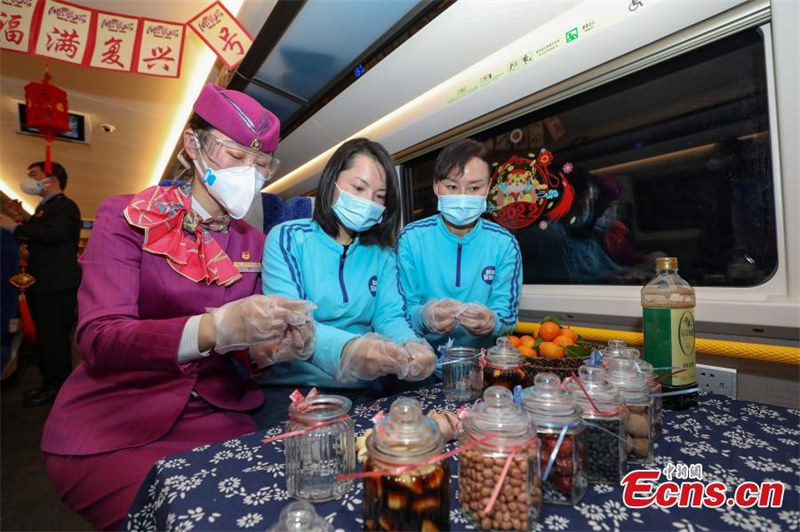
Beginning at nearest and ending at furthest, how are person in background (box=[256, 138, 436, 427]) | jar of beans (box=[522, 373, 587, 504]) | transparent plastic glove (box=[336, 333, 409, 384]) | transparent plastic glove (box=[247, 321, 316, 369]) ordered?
1. jar of beans (box=[522, 373, 587, 504])
2. transparent plastic glove (box=[336, 333, 409, 384])
3. transparent plastic glove (box=[247, 321, 316, 369])
4. person in background (box=[256, 138, 436, 427])

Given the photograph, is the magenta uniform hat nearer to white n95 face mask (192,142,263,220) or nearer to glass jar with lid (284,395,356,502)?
white n95 face mask (192,142,263,220)

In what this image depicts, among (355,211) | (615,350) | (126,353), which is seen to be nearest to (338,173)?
(355,211)

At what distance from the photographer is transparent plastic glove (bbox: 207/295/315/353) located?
3.32 feet

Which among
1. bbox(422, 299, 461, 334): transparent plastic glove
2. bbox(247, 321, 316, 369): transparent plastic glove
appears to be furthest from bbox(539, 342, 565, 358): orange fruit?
bbox(247, 321, 316, 369): transparent plastic glove

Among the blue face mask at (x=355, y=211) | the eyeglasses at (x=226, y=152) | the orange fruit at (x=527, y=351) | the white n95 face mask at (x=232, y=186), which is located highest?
the eyeglasses at (x=226, y=152)

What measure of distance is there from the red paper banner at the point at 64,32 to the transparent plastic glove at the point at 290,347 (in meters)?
2.75

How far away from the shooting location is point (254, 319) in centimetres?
101

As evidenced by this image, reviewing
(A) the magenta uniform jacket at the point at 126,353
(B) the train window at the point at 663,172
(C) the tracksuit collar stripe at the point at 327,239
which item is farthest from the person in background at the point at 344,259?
(B) the train window at the point at 663,172

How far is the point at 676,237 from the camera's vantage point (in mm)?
1849

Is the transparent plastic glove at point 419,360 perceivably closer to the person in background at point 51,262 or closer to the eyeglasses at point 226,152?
the eyeglasses at point 226,152

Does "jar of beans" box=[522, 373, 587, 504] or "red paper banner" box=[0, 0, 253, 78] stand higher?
"red paper banner" box=[0, 0, 253, 78]

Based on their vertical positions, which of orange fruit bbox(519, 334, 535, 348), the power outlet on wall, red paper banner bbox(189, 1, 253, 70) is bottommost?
the power outlet on wall

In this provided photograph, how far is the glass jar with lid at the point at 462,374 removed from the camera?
132cm

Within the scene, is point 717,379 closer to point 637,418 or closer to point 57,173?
point 637,418
